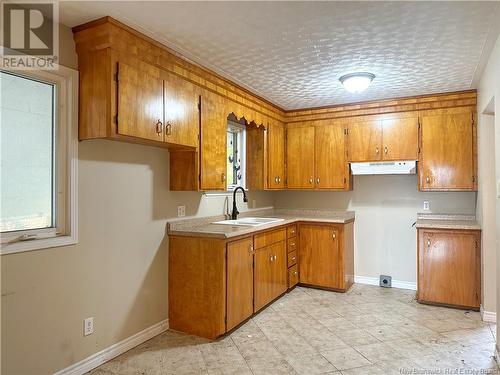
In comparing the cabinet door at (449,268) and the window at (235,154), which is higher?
the window at (235,154)

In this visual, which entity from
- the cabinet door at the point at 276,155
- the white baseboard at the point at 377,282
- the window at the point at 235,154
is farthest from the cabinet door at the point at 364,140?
the white baseboard at the point at 377,282

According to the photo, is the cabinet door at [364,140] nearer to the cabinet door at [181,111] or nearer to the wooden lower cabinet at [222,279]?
the wooden lower cabinet at [222,279]

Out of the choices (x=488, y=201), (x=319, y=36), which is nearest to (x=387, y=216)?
(x=488, y=201)

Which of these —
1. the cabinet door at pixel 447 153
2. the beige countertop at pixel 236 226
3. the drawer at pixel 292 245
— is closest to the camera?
the beige countertop at pixel 236 226

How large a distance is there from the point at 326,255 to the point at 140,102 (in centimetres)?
296

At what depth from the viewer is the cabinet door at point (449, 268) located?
354cm

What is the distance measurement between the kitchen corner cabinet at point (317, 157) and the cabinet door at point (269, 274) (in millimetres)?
1099

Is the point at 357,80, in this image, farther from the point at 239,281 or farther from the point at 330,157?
the point at 239,281

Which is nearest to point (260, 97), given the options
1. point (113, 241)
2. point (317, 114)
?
point (317, 114)

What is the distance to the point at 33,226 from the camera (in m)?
2.22

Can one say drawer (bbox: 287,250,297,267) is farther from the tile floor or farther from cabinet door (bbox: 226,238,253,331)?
cabinet door (bbox: 226,238,253,331)

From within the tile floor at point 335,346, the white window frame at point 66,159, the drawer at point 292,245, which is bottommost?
the tile floor at point 335,346

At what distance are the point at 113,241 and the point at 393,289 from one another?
3515 mm

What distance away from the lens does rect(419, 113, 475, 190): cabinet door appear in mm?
3793
